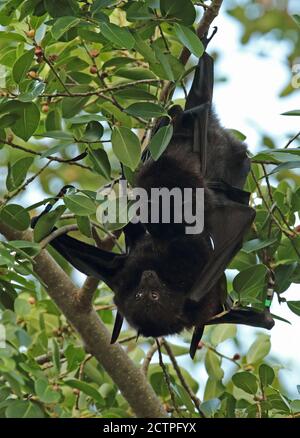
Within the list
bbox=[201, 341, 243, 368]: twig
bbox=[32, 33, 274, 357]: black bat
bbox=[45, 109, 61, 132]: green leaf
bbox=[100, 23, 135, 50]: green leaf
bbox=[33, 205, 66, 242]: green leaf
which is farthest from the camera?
bbox=[201, 341, 243, 368]: twig

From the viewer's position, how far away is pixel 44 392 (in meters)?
5.36

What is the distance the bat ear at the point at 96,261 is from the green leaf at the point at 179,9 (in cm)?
192

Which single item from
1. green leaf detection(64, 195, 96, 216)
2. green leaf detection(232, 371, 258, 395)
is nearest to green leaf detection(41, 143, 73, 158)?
green leaf detection(64, 195, 96, 216)

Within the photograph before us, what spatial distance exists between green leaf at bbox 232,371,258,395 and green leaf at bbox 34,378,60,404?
1227 millimetres

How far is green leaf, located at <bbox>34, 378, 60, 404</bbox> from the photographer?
17.5 feet

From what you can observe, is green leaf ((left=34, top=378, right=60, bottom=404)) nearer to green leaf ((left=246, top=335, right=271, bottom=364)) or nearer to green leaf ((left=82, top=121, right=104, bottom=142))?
green leaf ((left=82, top=121, right=104, bottom=142))

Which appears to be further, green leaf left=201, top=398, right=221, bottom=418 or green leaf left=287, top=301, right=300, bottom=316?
green leaf left=201, top=398, right=221, bottom=418

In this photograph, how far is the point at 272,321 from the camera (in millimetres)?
5855

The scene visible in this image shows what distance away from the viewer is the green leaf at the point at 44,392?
532 cm

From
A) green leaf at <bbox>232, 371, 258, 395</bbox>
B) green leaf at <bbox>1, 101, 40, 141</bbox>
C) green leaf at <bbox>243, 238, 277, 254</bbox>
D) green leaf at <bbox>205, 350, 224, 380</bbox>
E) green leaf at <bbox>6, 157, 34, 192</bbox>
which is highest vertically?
green leaf at <bbox>1, 101, 40, 141</bbox>

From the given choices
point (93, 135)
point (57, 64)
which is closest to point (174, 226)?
point (93, 135)

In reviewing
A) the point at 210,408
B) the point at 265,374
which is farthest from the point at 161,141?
the point at 210,408

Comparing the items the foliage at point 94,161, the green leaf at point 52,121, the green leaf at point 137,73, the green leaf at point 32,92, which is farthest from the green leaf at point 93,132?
the green leaf at point 52,121

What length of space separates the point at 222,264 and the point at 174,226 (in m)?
0.43
